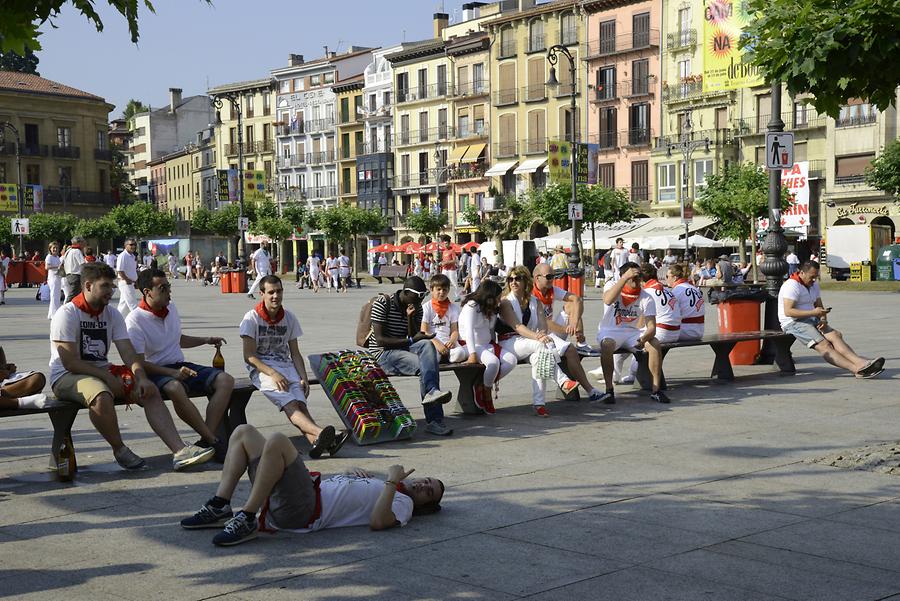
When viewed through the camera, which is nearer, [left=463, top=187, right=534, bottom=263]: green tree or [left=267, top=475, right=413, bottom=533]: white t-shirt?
[left=267, top=475, right=413, bottom=533]: white t-shirt

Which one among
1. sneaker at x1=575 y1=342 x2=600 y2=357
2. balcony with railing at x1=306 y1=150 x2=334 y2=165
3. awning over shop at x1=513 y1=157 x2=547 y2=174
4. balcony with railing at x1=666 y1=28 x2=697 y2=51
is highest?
balcony with railing at x1=666 y1=28 x2=697 y2=51

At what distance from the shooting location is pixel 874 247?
49.8 metres

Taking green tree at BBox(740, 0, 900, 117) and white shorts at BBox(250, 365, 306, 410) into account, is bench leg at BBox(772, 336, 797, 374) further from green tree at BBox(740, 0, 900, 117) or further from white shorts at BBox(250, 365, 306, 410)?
white shorts at BBox(250, 365, 306, 410)

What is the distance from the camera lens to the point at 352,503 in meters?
6.41

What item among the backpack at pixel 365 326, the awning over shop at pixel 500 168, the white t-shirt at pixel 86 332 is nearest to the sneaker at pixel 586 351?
the backpack at pixel 365 326

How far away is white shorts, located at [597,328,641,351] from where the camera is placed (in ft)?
37.5

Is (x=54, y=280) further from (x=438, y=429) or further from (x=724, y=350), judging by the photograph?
(x=438, y=429)

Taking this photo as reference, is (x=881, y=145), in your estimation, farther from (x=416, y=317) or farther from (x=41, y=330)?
(x=416, y=317)

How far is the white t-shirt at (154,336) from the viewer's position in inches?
337

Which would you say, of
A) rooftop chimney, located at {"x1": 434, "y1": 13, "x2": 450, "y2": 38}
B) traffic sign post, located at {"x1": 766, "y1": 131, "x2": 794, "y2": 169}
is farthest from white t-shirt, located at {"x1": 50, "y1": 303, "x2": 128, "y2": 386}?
rooftop chimney, located at {"x1": 434, "y1": 13, "x2": 450, "y2": 38}

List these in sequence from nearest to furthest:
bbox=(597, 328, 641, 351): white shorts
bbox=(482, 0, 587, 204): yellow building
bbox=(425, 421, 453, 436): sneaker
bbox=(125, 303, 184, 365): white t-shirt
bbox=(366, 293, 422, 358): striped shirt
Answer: bbox=(125, 303, 184, 365): white t-shirt
bbox=(425, 421, 453, 436): sneaker
bbox=(366, 293, 422, 358): striped shirt
bbox=(597, 328, 641, 351): white shorts
bbox=(482, 0, 587, 204): yellow building

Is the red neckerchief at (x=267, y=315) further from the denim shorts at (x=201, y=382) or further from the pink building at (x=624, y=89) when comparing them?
the pink building at (x=624, y=89)

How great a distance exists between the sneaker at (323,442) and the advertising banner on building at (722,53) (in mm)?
11391

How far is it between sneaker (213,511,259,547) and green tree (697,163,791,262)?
42890mm
